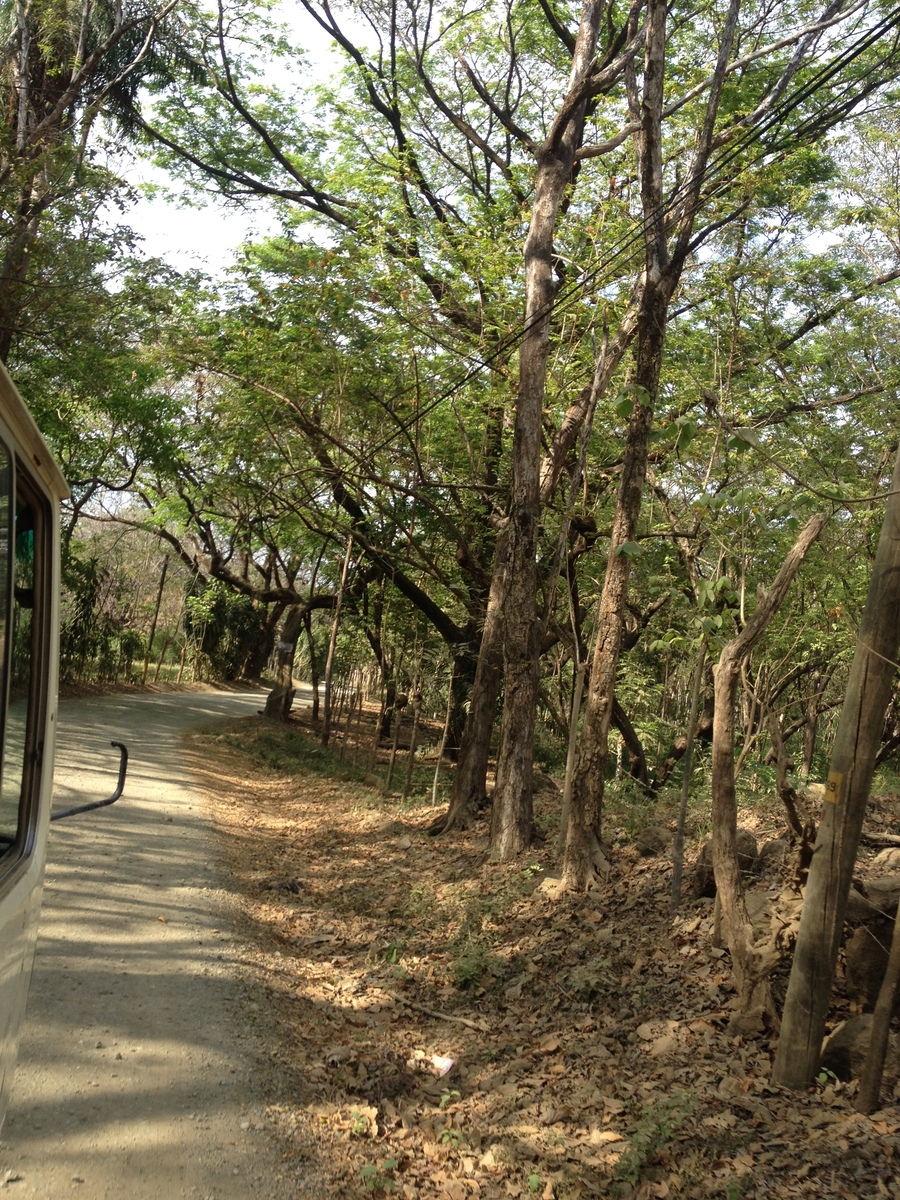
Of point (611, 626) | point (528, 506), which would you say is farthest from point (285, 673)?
point (611, 626)

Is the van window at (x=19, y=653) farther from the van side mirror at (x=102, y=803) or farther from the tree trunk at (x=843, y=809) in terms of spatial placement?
the tree trunk at (x=843, y=809)

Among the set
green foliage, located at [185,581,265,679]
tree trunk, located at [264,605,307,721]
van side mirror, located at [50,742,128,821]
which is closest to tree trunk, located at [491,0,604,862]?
van side mirror, located at [50,742,128,821]

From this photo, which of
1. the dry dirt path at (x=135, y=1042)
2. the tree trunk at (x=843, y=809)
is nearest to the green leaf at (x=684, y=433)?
the tree trunk at (x=843, y=809)

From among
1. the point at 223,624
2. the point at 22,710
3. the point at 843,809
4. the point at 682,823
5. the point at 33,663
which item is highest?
the point at 223,624

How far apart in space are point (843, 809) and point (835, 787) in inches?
4.4

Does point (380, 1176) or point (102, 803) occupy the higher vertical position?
point (102, 803)

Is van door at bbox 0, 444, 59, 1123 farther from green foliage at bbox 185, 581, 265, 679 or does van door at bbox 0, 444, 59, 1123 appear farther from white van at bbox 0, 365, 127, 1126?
green foliage at bbox 185, 581, 265, 679

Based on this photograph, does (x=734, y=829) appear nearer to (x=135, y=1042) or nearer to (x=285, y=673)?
(x=135, y=1042)

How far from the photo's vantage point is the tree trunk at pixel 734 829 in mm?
5961

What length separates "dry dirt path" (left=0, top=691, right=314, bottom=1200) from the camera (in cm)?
425

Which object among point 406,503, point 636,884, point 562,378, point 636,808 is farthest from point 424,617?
point 636,884

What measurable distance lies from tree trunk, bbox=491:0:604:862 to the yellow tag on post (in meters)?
6.00

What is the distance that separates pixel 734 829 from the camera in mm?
6398

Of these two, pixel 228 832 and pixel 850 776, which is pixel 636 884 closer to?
pixel 850 776
